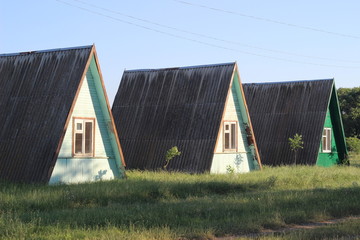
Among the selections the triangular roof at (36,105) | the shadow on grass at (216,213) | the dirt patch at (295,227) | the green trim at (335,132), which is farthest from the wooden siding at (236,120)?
the dirt patch at (295,227)

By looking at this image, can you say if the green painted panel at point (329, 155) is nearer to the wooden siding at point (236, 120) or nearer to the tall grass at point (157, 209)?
the wooden siding at point (236, 120)

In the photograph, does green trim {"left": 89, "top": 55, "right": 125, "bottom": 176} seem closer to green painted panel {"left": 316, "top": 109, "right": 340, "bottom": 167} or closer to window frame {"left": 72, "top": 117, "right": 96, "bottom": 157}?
window frame {"left": 72, "top": 117, "right": 96, "bottom": 157}

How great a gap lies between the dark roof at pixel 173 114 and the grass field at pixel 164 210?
5282mm

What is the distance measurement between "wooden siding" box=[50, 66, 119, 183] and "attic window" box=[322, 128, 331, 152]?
16.9 m

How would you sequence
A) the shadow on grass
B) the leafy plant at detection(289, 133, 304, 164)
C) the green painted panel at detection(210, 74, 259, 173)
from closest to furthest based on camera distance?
the shadow on grass
the green painted panel at detection(210, 74, 259, 173)
the leafy plant at detection(289, 133, 304, 164)

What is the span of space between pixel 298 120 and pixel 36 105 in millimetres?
18775

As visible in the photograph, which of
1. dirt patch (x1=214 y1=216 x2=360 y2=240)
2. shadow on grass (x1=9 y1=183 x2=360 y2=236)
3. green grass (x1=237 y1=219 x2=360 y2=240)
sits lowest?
dirt patch (x1=214 y1=216 x2=360 y2=240)

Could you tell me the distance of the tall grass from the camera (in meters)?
12.5

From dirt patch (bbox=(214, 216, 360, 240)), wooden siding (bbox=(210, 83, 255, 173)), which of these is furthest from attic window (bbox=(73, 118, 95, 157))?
dirt patch (bbox=(214, 216, 360, 240))

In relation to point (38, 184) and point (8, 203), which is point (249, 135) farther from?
point (8, 203)

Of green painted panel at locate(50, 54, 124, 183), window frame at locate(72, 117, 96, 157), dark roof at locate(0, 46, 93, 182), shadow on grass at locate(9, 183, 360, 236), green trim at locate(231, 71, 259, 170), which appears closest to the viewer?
shadow on grass at locate(9, 183, 360, 236)

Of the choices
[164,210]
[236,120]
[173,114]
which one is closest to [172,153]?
[173,114]

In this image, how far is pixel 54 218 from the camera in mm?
14211

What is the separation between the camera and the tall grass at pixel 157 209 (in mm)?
12531
